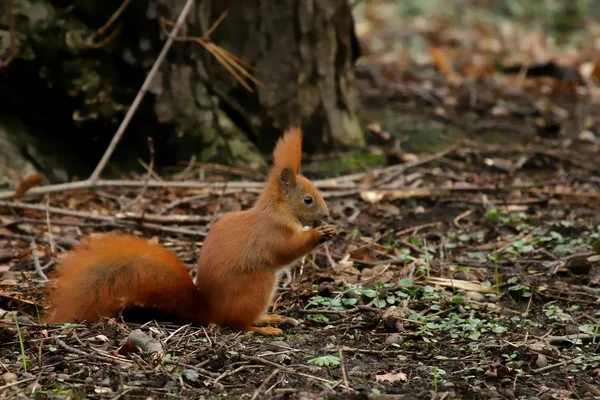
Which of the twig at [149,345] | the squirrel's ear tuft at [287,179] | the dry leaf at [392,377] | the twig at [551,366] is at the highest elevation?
the squirrel's ear tuft at [287,179]

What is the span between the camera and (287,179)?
337 cm

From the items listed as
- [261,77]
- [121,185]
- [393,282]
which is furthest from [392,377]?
[261,77]

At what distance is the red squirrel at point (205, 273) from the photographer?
301cm

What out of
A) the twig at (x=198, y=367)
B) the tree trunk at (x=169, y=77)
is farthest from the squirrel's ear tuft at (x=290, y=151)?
the tree trunk at (x=169, y=77)

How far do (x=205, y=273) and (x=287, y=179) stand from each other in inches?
20.0

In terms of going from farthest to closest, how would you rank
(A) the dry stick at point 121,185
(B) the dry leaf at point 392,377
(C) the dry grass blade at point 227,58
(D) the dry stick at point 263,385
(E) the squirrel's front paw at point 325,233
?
(C) the dry grass blade at point 227,58
(A) the dry stick at point 121,185
(E) the squirrel's front paw at point 325,233
(B) the dry leaf at point 392,377
(D) the dry stick at point 263,385

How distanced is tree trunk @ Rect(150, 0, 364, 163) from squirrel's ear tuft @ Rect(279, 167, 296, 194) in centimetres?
190

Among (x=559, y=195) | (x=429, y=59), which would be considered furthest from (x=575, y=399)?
(x=429, y=59)

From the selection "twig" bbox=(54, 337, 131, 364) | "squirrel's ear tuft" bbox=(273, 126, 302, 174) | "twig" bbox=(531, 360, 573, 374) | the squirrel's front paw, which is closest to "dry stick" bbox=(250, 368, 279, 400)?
"twig" bbox=(54, 337, 131, 364)

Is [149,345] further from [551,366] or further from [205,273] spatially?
[551,366]

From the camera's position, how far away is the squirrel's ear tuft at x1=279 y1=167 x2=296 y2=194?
3361 mm

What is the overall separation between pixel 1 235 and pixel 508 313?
235 centimetres

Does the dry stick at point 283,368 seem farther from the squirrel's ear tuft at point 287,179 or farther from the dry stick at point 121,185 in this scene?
the dry stick at point 121,185

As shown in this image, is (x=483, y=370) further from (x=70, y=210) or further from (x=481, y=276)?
(x=70, y=210)
